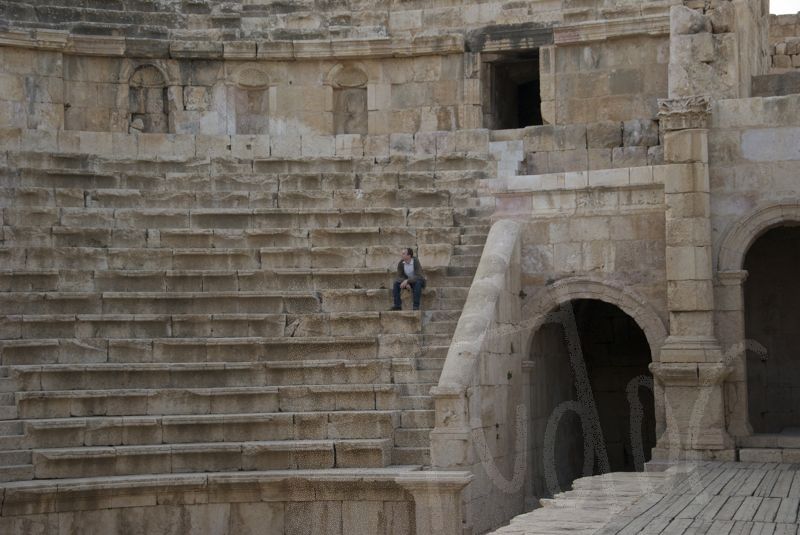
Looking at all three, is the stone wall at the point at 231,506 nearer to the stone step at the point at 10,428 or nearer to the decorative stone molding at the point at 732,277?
the stone step at the point at 10,428

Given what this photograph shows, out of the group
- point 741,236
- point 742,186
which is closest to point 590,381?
point 741,236

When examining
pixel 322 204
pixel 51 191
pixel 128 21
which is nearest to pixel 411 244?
pixel 322 204

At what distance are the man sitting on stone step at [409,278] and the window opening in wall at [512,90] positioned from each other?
6203mm

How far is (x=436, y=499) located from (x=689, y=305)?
436 cm

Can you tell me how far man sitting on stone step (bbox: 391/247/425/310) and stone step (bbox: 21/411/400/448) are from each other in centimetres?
184

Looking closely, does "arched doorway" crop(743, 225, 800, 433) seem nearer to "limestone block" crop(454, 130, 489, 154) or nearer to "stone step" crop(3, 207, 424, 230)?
"limestone block" crop(454, 130, 489, 154)

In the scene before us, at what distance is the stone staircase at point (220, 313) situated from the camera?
1602cm

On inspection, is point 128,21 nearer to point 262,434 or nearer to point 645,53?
point 645,53

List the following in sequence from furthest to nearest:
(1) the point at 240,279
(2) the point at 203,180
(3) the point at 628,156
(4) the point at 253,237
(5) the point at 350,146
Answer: (5) the point at 350,146, (3) the point at 628,156, (2) the point at 203,180, (4) the point at 253,237, (1) the point at 240,279

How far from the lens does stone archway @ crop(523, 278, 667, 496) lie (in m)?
18.0

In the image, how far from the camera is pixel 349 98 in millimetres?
24000

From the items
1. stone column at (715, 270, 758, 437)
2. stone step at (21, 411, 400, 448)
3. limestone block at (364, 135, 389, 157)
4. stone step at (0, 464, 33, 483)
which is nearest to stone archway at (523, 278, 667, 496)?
stone column at (715, 270, 758, 437)

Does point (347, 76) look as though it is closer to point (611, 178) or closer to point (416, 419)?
point (611, 178)

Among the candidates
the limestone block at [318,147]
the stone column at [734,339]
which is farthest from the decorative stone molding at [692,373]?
the limestone block at [318,147]
